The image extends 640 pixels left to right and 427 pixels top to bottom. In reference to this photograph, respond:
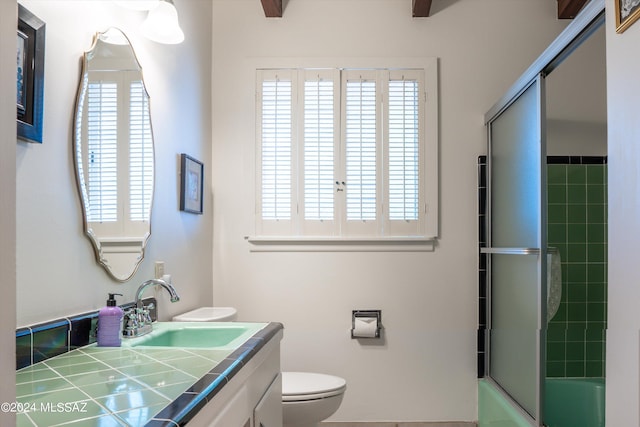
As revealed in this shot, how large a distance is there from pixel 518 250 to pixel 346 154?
112cm

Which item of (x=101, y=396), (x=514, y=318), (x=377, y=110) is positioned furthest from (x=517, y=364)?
(x=101, y=396)

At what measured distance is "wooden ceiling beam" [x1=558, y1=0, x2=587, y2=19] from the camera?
2.80 metres

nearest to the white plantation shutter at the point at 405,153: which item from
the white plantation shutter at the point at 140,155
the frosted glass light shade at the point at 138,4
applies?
the white plantation shutter at the point at 140,155

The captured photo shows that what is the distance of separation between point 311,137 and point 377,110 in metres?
0.41

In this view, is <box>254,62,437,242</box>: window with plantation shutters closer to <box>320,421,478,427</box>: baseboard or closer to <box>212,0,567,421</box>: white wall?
<box>212,0,567,421</box>: white wall

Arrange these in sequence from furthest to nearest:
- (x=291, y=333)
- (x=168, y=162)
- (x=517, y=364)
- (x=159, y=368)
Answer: (x=291, y=333) → (x=517, y=364) → (x=168, y=162) → (x=159, y=368)

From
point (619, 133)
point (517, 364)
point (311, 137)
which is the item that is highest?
point (311, 137)

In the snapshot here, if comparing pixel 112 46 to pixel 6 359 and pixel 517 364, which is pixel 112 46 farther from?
pixel 517 364

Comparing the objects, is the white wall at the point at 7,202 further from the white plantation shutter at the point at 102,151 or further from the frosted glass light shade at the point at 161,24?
the frosted glass light shade at the point at 161,24

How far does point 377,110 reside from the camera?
2.94 meters

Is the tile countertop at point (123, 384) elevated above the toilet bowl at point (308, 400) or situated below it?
above

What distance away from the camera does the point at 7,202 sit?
1.70 ft

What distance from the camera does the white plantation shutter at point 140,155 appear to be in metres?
1.79

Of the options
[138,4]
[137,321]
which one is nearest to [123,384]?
[137,321]
